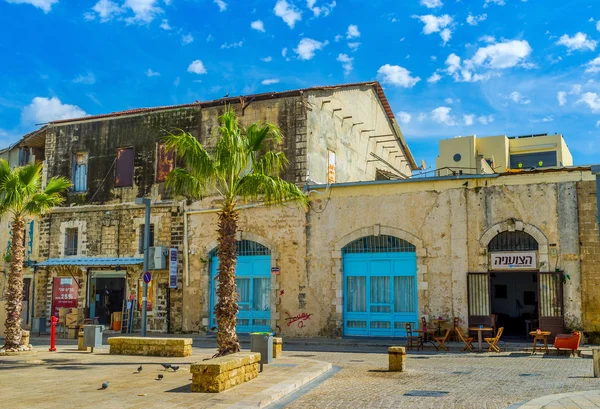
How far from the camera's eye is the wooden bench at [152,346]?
14.9m

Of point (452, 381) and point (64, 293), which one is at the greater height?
point (64, 293)

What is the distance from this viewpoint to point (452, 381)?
11594 mm

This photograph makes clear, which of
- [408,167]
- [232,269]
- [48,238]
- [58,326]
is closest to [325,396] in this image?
[232,269]

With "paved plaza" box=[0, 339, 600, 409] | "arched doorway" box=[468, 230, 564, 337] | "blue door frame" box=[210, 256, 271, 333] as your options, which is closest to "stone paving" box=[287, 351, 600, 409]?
"paved plaza" box=[0, 339, 600, 409]

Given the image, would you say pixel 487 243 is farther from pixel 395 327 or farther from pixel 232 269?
pixel 232 269

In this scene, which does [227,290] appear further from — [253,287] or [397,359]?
Result: [253,287]

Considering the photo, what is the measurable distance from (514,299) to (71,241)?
62.5ft

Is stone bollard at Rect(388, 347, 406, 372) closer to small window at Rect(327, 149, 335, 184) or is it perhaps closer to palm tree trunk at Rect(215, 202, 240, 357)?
palm tree trunk at Rect(215, 202, 240, 357)

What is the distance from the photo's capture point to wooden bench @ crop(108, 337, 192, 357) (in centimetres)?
1487

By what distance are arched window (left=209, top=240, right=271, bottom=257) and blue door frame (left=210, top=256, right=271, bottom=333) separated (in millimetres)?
167

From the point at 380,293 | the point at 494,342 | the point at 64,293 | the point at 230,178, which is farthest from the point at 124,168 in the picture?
the point at 494,342

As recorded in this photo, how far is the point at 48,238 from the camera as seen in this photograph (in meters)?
26.6

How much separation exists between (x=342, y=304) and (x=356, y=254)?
5.92 ft

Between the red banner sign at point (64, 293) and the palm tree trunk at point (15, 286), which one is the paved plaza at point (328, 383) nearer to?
the palm tree trunk at point (15, 286)
